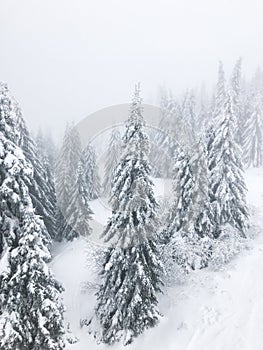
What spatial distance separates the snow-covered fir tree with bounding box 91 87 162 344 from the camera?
1783 centimetres

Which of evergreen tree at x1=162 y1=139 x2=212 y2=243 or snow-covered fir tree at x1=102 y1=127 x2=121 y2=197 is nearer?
evergreen tree at x1=162 y1=139 x2=212 y2=243

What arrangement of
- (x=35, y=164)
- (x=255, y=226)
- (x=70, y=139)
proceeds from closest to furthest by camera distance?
Answer: (x=255, y=226)
(x=35, y=164)
(x=70, y=139)

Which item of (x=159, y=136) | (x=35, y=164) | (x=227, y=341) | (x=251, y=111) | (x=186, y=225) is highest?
(x=251, y=111)

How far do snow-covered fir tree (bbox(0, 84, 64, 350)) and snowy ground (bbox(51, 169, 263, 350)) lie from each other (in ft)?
19.8

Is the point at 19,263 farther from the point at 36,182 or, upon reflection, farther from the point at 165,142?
the point at 165,142

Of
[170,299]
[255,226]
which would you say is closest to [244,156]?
[255,226]

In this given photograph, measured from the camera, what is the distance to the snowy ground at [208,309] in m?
17.8

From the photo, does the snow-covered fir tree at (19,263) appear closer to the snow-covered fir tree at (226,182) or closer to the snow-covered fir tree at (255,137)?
the snow-covered fir tree at (226,182)

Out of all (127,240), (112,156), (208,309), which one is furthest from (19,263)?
(112,156)

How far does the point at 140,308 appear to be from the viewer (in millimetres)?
18875

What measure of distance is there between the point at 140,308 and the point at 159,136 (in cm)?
3931

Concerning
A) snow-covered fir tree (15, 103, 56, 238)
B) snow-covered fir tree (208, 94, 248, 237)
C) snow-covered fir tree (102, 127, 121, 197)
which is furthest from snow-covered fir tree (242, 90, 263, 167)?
snow-covered fir tree (15, 103, 56, 238)

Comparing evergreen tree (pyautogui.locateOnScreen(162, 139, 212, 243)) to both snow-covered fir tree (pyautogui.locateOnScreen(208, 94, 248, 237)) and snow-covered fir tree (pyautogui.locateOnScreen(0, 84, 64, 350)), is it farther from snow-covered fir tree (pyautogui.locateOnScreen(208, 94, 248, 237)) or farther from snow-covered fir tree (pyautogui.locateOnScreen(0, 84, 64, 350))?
snow-covered fir tree (pyautogui.locateOnScreen(0, 84, 64, 350))

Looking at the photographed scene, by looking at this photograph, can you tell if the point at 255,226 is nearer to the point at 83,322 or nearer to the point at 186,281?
the point at 186,281
